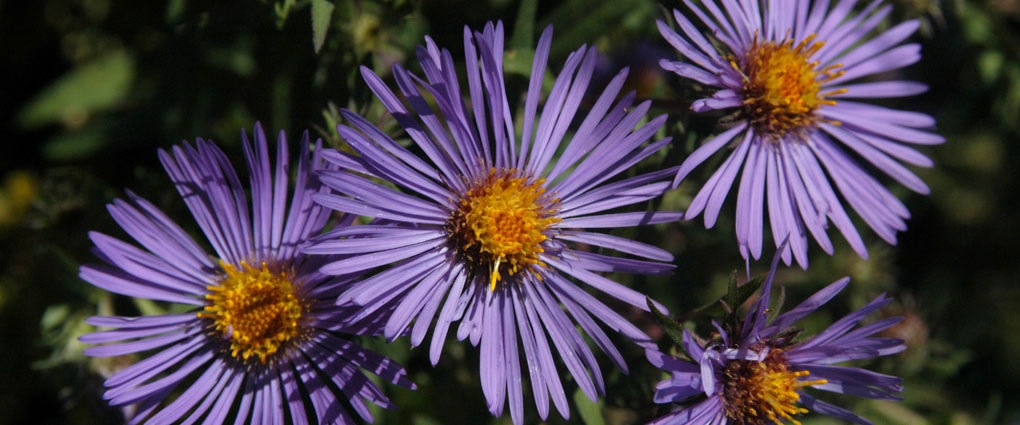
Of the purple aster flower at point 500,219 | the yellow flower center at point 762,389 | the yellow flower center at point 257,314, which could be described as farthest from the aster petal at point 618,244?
the yellow flower center at point 257,314

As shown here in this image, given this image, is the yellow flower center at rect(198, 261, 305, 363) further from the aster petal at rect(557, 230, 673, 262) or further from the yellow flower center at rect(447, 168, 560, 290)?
the aster petal at rect(557, 230, 673, 262)

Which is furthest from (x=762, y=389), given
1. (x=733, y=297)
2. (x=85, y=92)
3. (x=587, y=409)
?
(x=85, y=92)

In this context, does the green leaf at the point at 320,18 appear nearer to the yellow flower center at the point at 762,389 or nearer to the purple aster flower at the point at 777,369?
the purple aster flower at the point at 777,369

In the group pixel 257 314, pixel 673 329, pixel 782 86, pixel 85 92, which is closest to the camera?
pixel 673 329

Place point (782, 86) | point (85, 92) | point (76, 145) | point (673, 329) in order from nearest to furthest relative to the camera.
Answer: point (673, 329)
point (782, 86)
point (76, 145)
point (85, 92)

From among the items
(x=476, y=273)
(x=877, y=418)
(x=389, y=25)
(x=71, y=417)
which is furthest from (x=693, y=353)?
(x=71, y=417)

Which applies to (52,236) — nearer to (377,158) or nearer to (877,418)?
(377,158)

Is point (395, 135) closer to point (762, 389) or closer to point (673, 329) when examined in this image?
point (673, 329)
